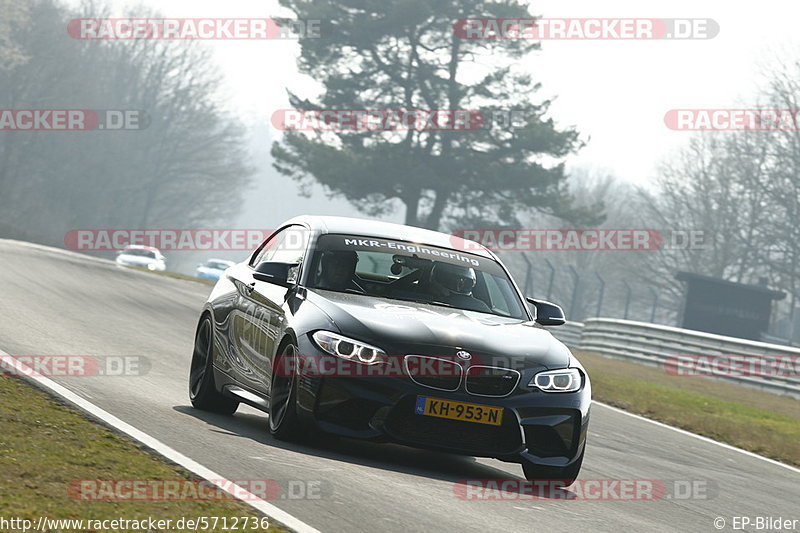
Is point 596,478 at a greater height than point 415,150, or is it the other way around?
point 415,150

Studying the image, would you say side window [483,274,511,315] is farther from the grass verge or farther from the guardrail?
the guardrail

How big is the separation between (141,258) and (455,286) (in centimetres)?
5101

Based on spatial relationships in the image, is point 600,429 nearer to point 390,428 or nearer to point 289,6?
point 390,428

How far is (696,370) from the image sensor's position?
83.9 ft

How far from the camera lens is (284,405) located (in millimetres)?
7828

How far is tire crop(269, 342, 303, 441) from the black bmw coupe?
0.01 metres

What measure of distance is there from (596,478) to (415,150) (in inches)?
1684

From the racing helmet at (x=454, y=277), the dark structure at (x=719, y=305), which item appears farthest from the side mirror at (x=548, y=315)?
the dark structure at (x=719, y=305)

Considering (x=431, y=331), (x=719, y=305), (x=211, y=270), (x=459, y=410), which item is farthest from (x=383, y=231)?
(x=211, y=270)

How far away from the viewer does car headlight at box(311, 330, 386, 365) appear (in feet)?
24.1

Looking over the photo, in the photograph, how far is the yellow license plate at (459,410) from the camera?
7293 millimetres

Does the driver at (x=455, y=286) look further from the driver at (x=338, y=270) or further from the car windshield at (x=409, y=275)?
the driver at (x=338, y=270)

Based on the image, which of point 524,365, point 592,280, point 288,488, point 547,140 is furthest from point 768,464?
point 592,280

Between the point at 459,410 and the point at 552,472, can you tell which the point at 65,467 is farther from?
the point at 552,472
